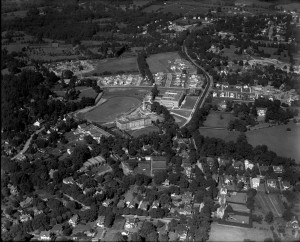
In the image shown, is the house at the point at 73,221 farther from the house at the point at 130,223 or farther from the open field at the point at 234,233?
the open field at the point at 234,233

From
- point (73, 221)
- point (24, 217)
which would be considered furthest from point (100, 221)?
point (24, 217)

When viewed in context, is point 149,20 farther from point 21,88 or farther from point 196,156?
point 196,156

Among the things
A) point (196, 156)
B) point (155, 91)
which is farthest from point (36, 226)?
point (155, 91)

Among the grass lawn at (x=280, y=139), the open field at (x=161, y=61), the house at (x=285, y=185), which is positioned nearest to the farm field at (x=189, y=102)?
the grass lawn at (x=280, y=139)

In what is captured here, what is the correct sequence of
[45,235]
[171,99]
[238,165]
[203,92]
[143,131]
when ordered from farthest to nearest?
[203,92] → [171,99] → [143,131] → [238,165] → [45,235]

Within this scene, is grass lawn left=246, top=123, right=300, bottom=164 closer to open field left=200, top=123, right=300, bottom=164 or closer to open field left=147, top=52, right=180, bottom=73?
open field left=200, top=123, right=300, bottom=164

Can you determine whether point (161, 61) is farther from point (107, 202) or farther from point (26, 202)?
point (26, 202)
